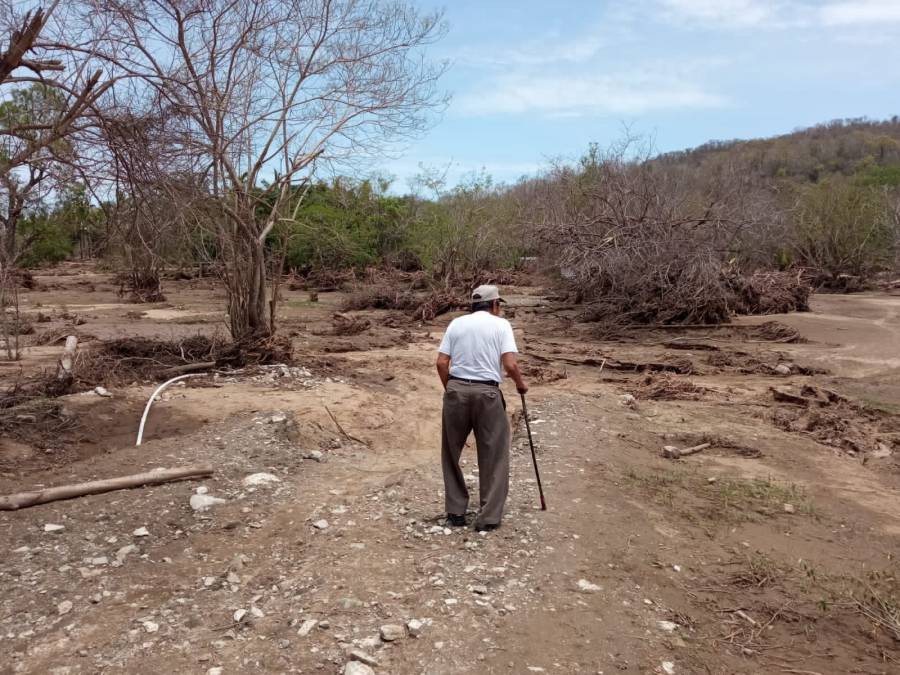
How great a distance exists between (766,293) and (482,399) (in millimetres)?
15717

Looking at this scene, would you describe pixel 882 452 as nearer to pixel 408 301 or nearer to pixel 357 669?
pixel 357 669

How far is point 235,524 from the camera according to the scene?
16.6 ft

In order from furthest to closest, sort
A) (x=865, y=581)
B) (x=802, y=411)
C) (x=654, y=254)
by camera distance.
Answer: (x=654, y=254), (x=802, y=411), (x=865, y=581)

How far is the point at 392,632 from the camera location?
3514 mm

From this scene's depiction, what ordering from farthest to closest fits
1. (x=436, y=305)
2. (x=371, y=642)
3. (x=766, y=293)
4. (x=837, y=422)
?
(x=436, y=305) → (x=766, y=293) → (x=837, y=422) → (x=371, y=642)

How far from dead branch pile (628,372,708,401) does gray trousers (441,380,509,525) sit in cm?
561

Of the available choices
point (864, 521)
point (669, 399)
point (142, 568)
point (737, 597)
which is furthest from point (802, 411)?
point (142, 568)

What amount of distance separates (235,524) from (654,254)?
12.6 m

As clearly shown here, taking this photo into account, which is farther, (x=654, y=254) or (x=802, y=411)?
(x=654, y=254)

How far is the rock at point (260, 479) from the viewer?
5781 mm

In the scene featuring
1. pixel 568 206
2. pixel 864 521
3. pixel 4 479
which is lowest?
pixel 864 521

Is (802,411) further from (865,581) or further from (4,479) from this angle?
(4,479)

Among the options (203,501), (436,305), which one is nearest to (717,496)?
(203,501)

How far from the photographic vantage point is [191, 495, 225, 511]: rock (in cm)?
521
